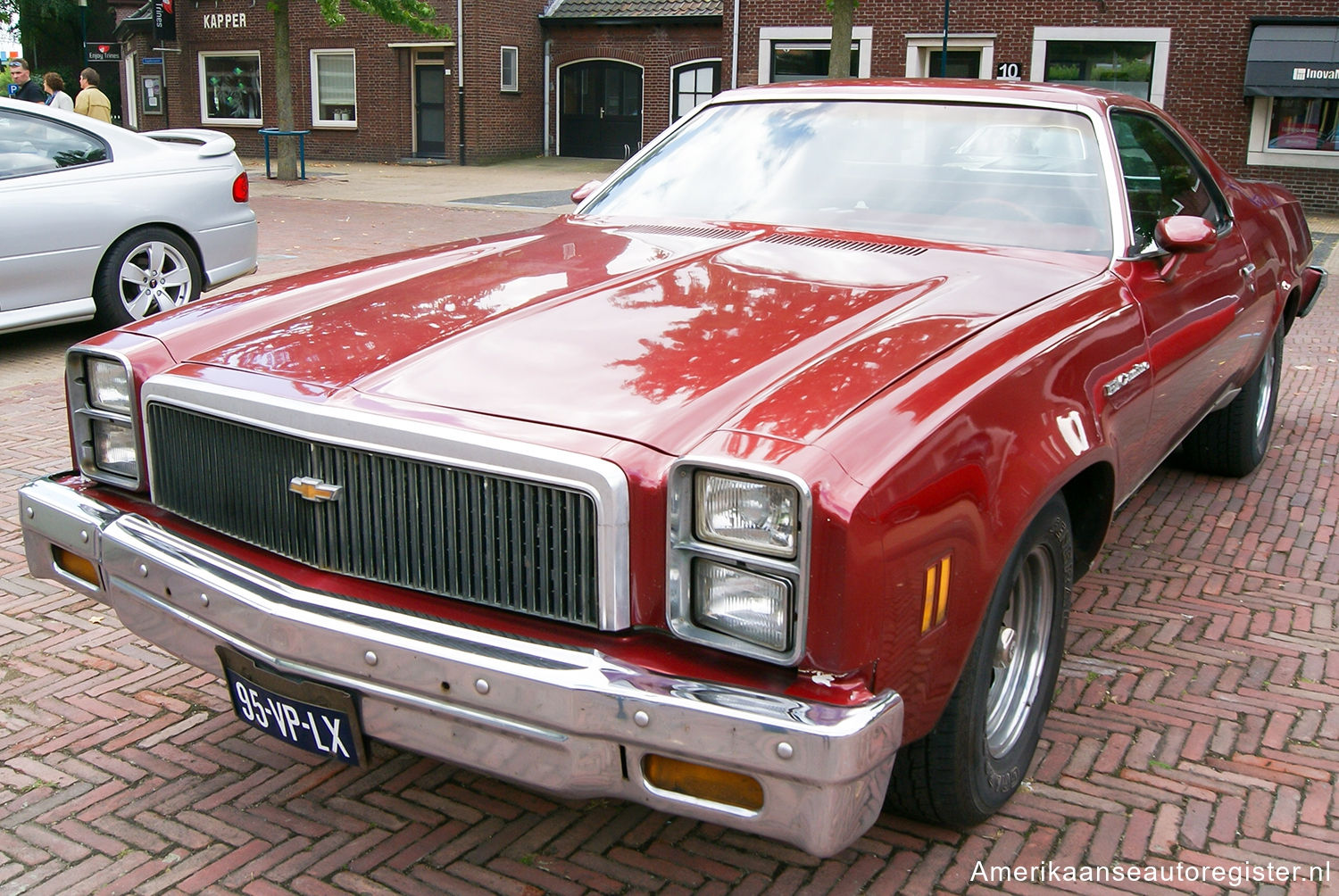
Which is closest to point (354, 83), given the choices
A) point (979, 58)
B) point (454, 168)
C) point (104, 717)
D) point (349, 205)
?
point (454, 168)

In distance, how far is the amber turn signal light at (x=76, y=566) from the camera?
287cm

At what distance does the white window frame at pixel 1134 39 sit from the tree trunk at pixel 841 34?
4472mm

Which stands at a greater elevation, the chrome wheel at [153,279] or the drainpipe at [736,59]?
the drainpipe at [736,59]

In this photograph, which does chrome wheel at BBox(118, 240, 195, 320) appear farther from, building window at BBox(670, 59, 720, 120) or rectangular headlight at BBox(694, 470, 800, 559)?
building window at BBox(670, 59, 720, 120)

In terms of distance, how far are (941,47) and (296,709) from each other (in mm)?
20851

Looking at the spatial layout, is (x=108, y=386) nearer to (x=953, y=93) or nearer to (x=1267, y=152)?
(x=953, y=93)

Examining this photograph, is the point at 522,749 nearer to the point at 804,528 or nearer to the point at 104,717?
the point at 804,528

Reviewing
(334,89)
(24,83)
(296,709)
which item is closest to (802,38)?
(334,89)

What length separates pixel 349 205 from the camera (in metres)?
17.7

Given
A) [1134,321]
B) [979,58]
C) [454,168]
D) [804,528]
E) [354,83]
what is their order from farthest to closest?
[354,83] < [454,168] < [979,58] < [1134,321] < [804,528]

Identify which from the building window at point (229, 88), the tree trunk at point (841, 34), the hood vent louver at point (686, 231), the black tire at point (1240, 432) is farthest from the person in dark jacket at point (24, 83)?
the building window at point (229, 88)

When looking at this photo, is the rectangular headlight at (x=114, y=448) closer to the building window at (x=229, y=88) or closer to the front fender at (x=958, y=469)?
the front fender at (x=958, y=469)

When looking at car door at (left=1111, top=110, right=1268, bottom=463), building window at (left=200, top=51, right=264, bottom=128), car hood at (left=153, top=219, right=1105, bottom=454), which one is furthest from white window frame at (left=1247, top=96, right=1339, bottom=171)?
building window at (left=200, top=51, right=264, bottom=128)

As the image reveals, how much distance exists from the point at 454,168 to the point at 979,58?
11258 mm
